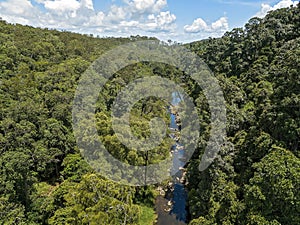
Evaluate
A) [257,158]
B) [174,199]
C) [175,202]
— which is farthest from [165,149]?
[257,158]

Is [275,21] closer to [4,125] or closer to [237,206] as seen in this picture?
[237,206]

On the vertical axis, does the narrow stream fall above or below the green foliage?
below

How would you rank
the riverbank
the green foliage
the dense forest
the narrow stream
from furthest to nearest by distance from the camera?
1. the riverbank
2. the narrow stream
3. the dense forest
4. the green foliage

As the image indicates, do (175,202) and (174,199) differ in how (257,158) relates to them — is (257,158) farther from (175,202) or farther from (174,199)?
(174,199)

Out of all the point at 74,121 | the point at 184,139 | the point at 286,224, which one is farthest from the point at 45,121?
the point at 286,224

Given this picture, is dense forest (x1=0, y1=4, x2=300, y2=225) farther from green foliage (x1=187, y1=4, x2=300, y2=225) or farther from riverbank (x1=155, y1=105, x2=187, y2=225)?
riverbank (x1=155, y1=105, x2=187, y2=225)

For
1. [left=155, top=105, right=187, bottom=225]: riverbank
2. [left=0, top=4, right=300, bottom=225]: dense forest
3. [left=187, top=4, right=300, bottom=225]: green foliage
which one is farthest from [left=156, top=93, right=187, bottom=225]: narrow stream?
[left=187, top=4, right=300, bottom=225]: green foliage

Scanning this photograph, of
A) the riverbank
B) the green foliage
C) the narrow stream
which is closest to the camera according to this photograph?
the green foliage

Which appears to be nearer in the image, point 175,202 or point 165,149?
point 175,202

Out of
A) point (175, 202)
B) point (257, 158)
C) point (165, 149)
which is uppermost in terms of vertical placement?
point (257, 158)
